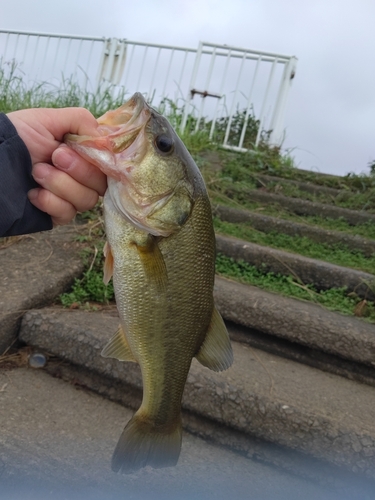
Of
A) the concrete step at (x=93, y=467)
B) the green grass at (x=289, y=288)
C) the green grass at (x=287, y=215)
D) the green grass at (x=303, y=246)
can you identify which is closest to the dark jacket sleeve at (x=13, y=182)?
the concrete step at (x=93, y=467)

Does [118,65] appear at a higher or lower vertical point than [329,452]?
higher

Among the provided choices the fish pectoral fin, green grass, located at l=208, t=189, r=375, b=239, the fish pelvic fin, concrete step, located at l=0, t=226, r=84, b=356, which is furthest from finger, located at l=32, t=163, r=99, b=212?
green grass, located at l=208, t=189, r=375, b=239

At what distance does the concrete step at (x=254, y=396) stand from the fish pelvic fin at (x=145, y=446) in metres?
0.69

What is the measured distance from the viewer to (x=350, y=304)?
286cm

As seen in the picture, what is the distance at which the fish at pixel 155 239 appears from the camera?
112cm

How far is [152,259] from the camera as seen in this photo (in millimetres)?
1144

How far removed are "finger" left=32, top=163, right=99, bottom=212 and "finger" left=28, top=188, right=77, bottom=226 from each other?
0.04 feet

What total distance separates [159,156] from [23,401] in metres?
1.33

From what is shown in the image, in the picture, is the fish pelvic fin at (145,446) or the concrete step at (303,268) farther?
the concrete step at (303,268)

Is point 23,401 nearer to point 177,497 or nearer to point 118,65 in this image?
point 177,497

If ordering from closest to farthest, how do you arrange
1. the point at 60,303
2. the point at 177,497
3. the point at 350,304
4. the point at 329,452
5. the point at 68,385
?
1. the point at 177,497
2. the point at 329,452
3. the point at 68,385
4. the point at 60,303
5. the point at 350,304

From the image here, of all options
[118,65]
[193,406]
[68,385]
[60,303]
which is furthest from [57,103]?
[193,406]

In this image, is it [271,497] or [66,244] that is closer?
[271,497]

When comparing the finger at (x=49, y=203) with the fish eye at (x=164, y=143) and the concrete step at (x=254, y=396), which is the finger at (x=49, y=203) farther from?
the concrete step at (x=254, y=396)
